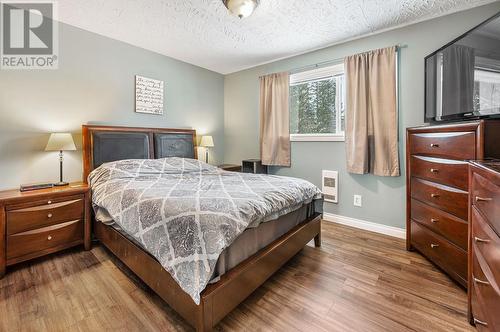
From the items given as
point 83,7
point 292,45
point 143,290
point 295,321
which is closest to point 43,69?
point 83,7

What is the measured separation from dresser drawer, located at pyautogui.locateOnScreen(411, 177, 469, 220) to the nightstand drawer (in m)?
3.26

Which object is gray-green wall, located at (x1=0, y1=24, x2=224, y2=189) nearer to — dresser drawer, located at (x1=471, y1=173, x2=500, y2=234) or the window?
the window

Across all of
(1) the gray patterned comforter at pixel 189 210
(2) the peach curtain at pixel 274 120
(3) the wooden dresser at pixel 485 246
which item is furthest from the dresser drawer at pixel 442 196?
(2) the peach curtain at pixel 274 120

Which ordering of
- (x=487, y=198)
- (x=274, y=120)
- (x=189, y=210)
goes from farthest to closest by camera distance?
(x=274, y=120)
(x=189, y=210)
(x=487, y=198)

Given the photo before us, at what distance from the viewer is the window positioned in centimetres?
313

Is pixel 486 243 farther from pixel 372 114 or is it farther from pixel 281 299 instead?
pixel 372 114

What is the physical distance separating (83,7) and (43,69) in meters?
0.82

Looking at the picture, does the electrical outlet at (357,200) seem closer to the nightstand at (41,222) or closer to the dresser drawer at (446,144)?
the dresser drawer at (446,144)

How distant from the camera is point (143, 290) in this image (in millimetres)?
1711

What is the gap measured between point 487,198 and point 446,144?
887 mm

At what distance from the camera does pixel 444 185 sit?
178 cm

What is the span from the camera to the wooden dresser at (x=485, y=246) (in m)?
0.93

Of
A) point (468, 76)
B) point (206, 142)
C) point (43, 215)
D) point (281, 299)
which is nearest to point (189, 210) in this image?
point (281, 299)

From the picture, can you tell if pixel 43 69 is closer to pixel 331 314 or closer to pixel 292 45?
pixel 292 45
